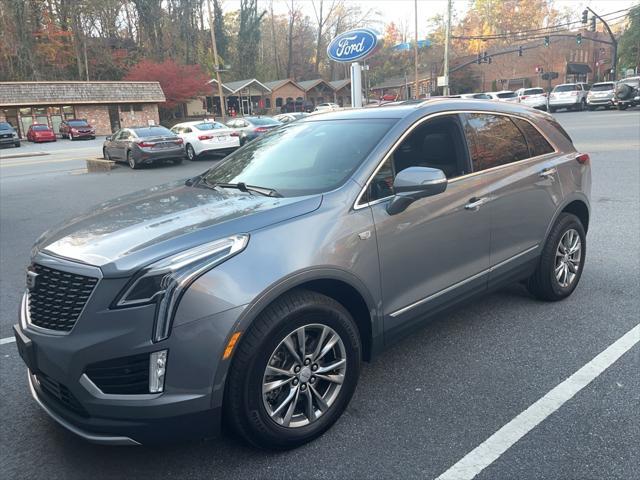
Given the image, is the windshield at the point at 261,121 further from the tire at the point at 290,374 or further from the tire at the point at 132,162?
the tire at the point at 290,374

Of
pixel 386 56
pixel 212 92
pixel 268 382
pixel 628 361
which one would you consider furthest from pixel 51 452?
pixel 386 56

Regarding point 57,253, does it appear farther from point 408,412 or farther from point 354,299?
point 408,412

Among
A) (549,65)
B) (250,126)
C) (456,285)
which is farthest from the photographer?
(549,65)

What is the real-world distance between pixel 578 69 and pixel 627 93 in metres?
44.5

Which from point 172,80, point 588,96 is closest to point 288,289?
point 588,96

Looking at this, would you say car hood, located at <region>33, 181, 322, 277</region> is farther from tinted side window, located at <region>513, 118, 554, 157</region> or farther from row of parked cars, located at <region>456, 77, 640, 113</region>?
row of parked cars, located at <region>456, 77, 640, 113</region>

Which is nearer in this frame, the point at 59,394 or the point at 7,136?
the point at 59,394

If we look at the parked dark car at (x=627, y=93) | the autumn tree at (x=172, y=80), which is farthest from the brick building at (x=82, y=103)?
the parked dark car at (x=627, y=93)

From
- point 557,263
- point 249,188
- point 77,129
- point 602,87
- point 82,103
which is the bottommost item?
point 557,263

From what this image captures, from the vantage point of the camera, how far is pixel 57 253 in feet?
8.63

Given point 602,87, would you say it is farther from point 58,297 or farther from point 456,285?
point 58,297

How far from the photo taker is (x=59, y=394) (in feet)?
8.14

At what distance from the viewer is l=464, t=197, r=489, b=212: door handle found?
3.53m

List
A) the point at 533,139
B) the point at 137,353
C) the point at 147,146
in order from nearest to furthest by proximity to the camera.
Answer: the point at 137,353
the point at 533,139
the point at 147,146
